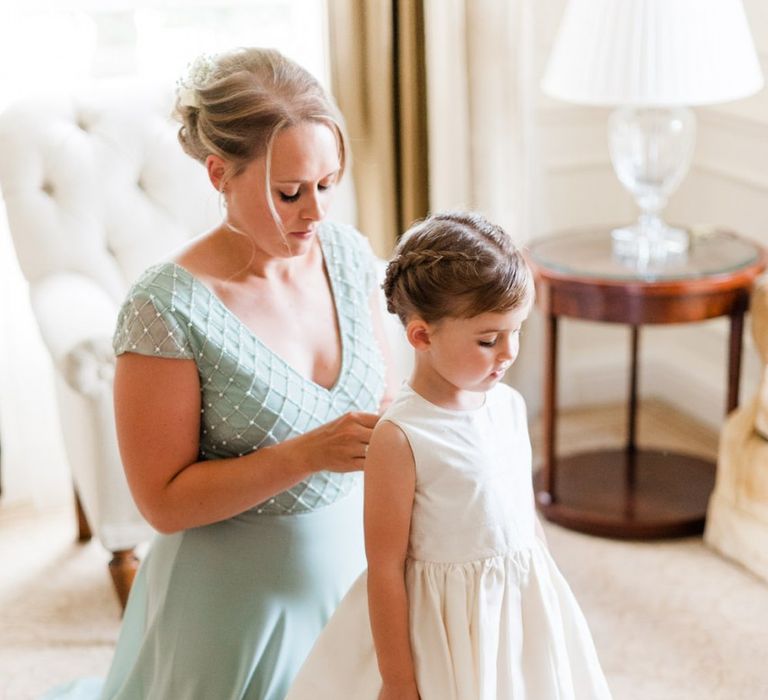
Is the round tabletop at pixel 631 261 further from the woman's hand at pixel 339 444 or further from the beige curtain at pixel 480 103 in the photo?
the woman's hand at pixel 339 444

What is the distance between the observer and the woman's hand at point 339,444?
1.40 meters

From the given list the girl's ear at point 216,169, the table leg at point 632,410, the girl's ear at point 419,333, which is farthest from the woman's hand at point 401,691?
the table leg at point 632,410

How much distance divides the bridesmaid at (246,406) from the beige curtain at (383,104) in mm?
1155

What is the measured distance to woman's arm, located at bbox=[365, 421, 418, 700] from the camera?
50.6 inches

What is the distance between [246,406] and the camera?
157 centimetres

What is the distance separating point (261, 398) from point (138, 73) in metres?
1.60

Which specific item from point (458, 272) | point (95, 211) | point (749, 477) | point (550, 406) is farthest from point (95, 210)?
point (749, 477)

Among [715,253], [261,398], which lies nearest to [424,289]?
[261,398]

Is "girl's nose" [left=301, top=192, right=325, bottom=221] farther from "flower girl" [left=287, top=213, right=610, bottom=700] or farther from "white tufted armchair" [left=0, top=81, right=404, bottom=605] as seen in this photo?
"white tufted armchair" [left=0, top=81, right=404, bottom=605]

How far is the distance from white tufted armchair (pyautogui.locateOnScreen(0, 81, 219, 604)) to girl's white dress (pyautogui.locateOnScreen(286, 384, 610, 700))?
85 centimetres

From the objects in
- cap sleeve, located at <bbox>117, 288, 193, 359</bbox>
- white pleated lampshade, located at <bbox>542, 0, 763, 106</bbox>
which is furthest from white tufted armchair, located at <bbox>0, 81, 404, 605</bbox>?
white pleated lampshade, located at <bbox>542, 0, 763, 106</bbox>

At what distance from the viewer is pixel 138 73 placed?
9.51 feet

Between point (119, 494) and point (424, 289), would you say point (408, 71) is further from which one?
point (424, 289)

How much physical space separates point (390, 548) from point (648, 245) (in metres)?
1.55
